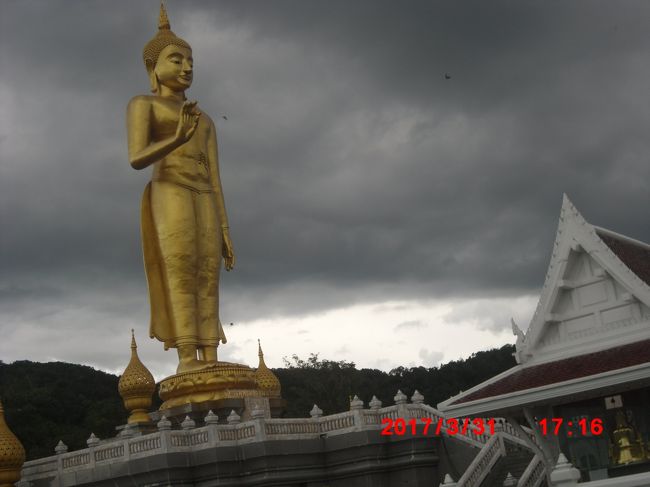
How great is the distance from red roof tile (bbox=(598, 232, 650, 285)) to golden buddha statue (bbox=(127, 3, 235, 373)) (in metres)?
10.9

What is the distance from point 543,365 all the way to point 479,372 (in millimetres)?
41007

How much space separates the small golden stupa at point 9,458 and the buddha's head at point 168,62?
357 inches

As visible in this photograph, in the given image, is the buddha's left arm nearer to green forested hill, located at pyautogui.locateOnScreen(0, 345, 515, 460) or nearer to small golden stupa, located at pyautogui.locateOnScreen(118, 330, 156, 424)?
small golden stupa, located at pyautogui.locateOnScreen(118, 330, 156, 424)

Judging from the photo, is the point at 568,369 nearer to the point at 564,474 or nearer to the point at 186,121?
the point at 564,474

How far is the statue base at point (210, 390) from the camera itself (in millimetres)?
22844

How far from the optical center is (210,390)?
75.7ft

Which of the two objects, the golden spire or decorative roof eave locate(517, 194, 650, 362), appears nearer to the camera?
decorative roof eave locate(517, 194, 650, 362)

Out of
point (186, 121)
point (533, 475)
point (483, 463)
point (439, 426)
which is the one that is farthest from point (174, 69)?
point (533, 475)

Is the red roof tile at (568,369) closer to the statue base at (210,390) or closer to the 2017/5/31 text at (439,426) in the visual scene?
the 2017/5/31 text at (439,426)

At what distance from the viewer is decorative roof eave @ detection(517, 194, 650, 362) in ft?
49.3

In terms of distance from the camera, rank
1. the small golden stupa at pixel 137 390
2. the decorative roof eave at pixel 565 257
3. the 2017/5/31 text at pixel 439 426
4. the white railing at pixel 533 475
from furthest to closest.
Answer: the small golden stupa at pixel 137 390, the 2017/5/31 text at pixel 439 426, the white railing at pixel 533 475, the decorative roof eave at pixel 565 257

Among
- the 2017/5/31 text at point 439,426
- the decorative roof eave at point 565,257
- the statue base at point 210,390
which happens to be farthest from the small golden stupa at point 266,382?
the decorative roof eave at point 565,257

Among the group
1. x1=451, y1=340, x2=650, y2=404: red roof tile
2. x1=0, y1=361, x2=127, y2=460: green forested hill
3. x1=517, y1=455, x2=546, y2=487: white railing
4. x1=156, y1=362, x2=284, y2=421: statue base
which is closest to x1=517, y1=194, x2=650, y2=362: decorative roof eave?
x1=451, y1=340, x2=650, y2=404: red roof tile

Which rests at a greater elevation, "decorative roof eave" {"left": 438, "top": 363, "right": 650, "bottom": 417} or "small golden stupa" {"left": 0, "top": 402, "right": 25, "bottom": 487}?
"small golden stupa" {"left": 0, "top": 402, "right": 25, "bottom": 487}
